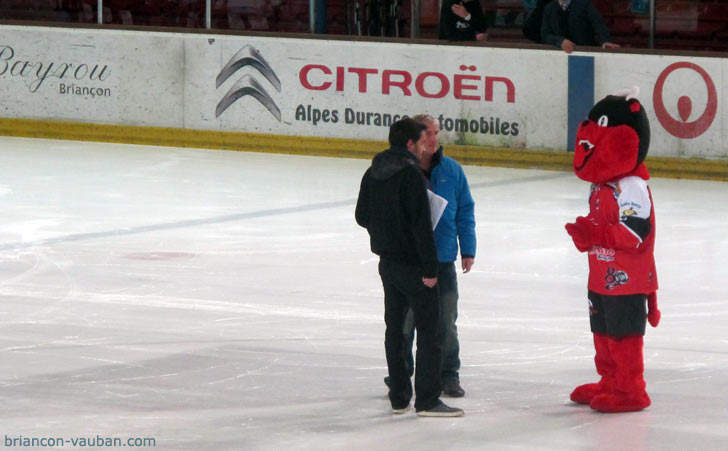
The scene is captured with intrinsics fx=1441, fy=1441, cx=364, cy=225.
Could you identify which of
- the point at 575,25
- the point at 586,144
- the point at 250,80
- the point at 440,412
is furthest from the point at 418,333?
the point at 250,80

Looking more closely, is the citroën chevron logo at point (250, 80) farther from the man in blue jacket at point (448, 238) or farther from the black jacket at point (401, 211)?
the black jacket at point (401, 211)

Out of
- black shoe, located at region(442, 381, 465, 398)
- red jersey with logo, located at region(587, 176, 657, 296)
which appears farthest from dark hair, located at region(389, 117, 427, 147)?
black shoe, located at region(442, 381, 465, 398)

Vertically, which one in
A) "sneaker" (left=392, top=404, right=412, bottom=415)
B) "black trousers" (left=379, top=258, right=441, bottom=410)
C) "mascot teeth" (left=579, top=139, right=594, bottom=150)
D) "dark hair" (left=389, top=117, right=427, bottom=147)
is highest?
"dark hair" (left=389, top=117, right=427, bottom=147)

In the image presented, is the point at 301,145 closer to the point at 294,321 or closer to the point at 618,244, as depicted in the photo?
the point at 294,321

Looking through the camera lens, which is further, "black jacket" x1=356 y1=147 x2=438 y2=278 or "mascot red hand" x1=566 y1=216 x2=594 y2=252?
"mascot red hand" x1=566 y1=216 x2=594 y2=252

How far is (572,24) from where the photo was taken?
15203mm

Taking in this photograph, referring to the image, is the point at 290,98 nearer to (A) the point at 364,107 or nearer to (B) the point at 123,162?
(A) the point at 364,107

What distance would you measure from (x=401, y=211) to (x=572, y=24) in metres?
9.53

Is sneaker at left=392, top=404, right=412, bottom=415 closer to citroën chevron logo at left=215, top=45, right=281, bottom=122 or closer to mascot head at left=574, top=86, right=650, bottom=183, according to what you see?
mascot head at left=574, top=86, right=650, bottom=183

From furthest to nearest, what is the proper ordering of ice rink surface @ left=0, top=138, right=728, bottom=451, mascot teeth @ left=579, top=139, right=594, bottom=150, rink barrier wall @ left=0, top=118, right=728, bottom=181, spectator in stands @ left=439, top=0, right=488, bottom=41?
1. spectator in stands @ left=439, top=0, right=488, bottom=41
2. rink barrier wall @ left=0, top=118, right=728, bottom=181
3. mascot teeth @ left=579, top=139, right=594, bottom=150
4. ice rink surface @ left=0, top=138, right=728, bottom=451

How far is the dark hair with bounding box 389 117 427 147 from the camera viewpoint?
245 inches

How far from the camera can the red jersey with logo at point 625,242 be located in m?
6.24

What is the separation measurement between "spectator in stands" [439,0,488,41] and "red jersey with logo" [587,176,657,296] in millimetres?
9441

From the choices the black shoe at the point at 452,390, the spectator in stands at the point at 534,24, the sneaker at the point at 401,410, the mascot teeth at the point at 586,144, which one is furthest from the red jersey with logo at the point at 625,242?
the spectator in stands at the point at 534,24
